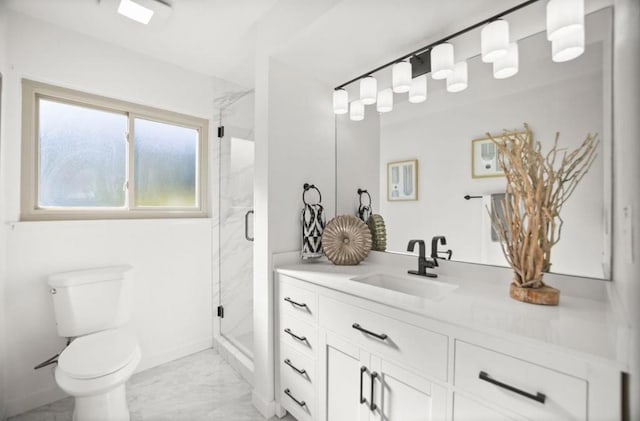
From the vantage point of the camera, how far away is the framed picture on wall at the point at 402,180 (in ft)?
5.63

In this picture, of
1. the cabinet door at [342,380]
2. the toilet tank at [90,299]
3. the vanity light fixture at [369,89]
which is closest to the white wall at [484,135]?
the vanity light fixture at [369,89]

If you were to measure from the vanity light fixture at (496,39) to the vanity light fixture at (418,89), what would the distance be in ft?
1.22

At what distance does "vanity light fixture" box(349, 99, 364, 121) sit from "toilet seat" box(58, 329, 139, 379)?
6.56 ft

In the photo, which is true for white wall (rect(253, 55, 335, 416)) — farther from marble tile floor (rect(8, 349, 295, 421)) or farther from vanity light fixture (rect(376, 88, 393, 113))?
vanity light fixture (rect(376, 88, 393, 113))

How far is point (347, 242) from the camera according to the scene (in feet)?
6.00

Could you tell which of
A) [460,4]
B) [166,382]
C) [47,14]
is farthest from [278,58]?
[166,382]

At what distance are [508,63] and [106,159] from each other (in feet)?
8.77

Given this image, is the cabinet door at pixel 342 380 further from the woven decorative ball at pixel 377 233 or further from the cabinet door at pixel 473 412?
the woven decorative ball at pixel 377 233

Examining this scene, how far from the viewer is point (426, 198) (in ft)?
5.44

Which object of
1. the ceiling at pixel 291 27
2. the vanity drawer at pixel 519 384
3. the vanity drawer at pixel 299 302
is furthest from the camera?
the vanity drawer at pixel 299 302

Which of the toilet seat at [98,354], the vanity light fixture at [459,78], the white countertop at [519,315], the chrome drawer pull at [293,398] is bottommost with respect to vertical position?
the chrome drawer pull at [293,398]

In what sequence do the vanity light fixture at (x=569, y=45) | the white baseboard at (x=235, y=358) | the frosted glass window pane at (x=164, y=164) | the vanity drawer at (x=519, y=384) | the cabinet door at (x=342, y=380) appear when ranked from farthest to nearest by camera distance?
1. the frosted glass window pane at (x=164, y=164)
2. the white baseboard at (x=235, y=358)
3. the cabinet door at (x=342, y=380)
4. the vanity light fixture at (x=569, y=45)
5. the vanity drawer at (x=519, y=384)

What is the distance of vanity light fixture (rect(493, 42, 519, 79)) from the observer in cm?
132

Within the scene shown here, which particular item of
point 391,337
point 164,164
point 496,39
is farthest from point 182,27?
point 391,337
